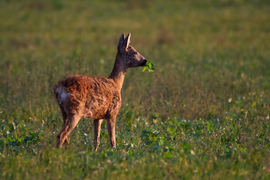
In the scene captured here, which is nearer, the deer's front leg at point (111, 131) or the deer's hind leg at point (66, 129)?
the deer's hind leg at point (66, 129)

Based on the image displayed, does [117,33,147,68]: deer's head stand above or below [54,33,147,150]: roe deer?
above

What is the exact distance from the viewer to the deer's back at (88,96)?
666 cm

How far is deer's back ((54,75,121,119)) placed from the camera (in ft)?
21.9

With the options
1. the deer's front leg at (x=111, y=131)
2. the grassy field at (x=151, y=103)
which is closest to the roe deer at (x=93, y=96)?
the deer's front leg at (x=111, y=131)

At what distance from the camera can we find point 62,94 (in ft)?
21.9

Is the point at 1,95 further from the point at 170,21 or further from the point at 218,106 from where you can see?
the point at 170,21

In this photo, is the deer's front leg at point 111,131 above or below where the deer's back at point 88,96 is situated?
below

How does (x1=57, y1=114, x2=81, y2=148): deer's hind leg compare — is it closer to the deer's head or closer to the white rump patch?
the white rump patch

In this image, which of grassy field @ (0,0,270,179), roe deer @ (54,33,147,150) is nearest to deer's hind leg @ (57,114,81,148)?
roe deer @ (54,33,147,150)

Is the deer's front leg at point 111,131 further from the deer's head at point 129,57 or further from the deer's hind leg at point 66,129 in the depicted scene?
the deer's head at point 129,57

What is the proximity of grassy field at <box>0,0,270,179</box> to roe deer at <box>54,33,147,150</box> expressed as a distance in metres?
0.29

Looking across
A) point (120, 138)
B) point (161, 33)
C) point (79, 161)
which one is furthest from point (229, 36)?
point (79, 161)

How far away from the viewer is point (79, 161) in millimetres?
6273

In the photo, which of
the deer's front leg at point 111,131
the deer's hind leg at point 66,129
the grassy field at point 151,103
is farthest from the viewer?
the deer's front leg at point 111,131
